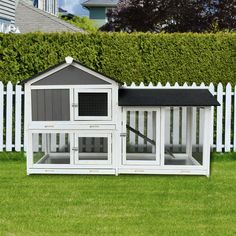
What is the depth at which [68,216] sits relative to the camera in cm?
673

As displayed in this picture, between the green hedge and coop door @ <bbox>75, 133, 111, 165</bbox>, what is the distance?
3.40 meters

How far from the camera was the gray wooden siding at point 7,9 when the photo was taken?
71.4ft

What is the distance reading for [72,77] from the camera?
9.27 m

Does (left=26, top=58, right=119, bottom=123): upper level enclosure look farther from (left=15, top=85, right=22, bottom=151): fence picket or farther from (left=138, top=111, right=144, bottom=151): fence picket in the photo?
(left=15, top=85, right=22, bottom=151): fence picket

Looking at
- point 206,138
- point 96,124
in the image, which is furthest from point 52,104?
point 206,138

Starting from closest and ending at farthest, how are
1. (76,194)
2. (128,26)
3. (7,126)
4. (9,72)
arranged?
(76,194) → (7,126) → (9,72) → (128,26)

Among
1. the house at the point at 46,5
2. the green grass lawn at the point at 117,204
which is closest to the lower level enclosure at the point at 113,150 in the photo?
the green grass lawn at the point at 117,204

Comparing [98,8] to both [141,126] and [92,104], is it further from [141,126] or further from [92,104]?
[92,104]

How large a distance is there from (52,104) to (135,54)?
3.70 metres

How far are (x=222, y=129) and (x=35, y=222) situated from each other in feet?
21.2

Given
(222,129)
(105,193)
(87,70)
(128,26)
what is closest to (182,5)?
(128,26)

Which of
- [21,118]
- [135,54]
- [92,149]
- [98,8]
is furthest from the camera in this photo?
[98,8]

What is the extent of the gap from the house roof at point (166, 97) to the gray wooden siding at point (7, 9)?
1318cm

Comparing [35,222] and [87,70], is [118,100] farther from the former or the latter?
[35,222]
